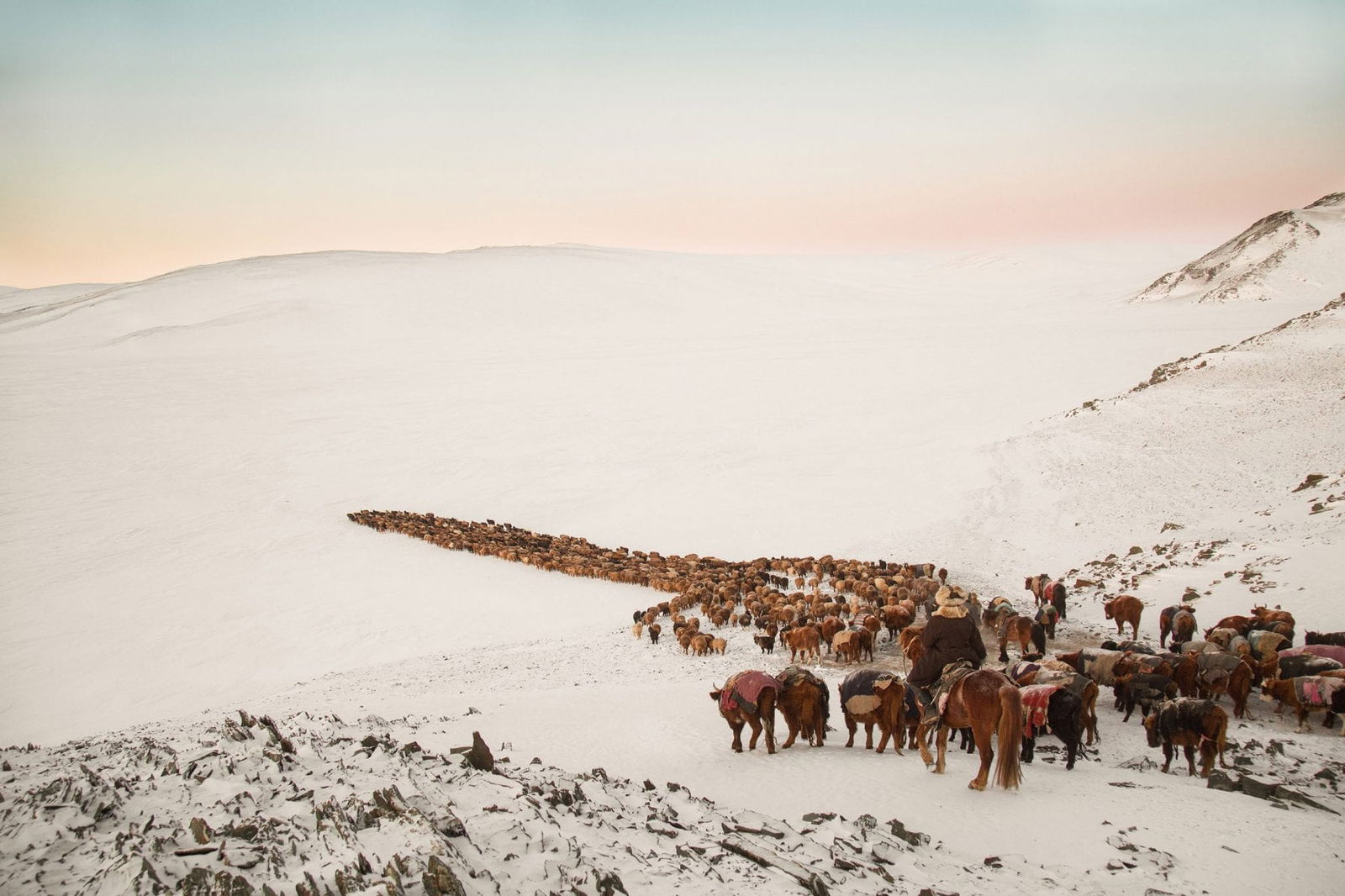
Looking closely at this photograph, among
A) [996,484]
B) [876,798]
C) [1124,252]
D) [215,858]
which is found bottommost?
[876,798]

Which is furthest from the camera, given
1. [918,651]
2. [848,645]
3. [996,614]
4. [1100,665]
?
[996,614]

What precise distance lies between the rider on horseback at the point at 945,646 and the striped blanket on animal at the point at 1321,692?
404 centimetres

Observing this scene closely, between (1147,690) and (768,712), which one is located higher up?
(1147,690)

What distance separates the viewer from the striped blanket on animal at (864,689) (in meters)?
8.77

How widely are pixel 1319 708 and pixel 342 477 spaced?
109 feet

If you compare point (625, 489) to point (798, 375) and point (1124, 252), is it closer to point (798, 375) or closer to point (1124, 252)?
point (798, 375)

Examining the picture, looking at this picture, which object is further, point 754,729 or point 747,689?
point 754,729

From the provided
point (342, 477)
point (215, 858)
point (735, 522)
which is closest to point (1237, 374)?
point (735, 522)

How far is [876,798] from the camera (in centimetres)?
734

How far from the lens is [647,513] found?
28.2 m

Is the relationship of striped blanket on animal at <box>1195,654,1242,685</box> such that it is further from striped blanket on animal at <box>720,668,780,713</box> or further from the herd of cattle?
striped blanket on animal at <box>720,668,780,713</box>

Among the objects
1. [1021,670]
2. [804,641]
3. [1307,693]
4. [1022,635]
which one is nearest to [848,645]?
[804,641]

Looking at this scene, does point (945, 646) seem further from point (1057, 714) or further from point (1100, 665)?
point (1100, 665)

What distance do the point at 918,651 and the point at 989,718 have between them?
452 cm
